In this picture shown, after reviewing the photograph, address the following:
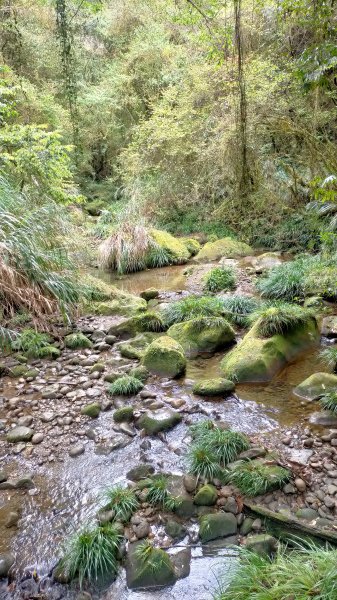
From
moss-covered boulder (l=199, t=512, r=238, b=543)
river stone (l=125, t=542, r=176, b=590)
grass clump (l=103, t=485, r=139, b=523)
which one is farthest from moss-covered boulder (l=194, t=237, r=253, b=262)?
river stone (l=125, t=542, r=176, b=590)

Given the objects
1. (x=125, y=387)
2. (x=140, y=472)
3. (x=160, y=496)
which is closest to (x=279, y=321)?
(x=125, y=387)

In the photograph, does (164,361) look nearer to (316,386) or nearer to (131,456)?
(131,456)

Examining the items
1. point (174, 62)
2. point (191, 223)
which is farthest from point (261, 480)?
point (174, 62)

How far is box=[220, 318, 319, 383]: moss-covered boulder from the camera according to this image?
171 inches

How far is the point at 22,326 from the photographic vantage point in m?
5.11

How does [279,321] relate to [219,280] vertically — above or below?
above

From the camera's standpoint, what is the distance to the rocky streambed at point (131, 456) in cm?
235

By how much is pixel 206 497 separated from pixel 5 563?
1.26 meters

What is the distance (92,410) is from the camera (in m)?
3.78

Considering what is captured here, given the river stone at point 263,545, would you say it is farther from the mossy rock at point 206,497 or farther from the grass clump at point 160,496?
the grass clump at point 160,496

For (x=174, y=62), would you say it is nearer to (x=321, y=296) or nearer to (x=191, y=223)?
(x=191, y=223)

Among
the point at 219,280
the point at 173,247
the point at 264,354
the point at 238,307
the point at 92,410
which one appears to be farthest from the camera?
the point at 173,247

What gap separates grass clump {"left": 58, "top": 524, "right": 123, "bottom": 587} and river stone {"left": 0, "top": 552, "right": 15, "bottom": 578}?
299 mm

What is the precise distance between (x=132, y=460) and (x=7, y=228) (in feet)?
11.0
